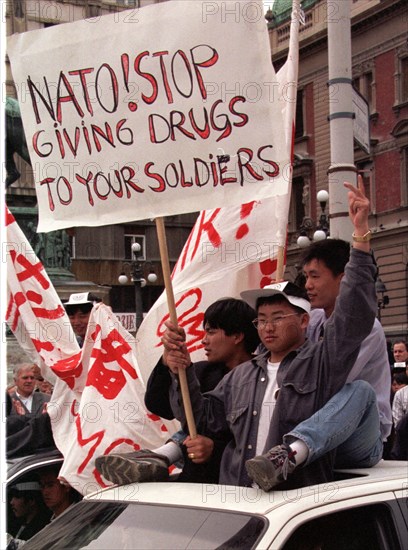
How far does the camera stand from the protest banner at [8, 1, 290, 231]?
3.99 meters

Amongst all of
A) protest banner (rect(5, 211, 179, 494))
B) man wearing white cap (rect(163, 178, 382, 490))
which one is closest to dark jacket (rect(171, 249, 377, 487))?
man wearing white cap (rect(163, 178, 382, 490))

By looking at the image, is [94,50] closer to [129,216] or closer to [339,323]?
[129,216]

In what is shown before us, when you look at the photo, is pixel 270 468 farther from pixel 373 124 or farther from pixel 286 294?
pixel 373 124

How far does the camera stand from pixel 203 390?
454 centimetres

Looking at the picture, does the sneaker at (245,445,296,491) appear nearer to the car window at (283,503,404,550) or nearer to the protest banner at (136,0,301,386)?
the car window at (283,503,404,550)

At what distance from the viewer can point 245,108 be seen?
13.1 feet

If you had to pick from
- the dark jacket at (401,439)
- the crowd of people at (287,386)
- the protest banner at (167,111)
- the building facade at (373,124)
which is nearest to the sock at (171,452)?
the crowd of people at (287,386)

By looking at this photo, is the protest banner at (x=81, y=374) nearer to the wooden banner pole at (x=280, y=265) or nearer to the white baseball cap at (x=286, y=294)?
the wooden banner pole at (x=280, y=265)

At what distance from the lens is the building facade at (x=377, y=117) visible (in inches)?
1283

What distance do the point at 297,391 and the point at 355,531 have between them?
708mm

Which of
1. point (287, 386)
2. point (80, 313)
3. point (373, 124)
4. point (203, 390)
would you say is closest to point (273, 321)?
point (287, 386)

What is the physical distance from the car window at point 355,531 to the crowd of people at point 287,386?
0.23 metres

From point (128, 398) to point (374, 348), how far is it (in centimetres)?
168

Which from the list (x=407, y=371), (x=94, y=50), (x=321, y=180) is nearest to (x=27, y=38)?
(x=94, y=50)
